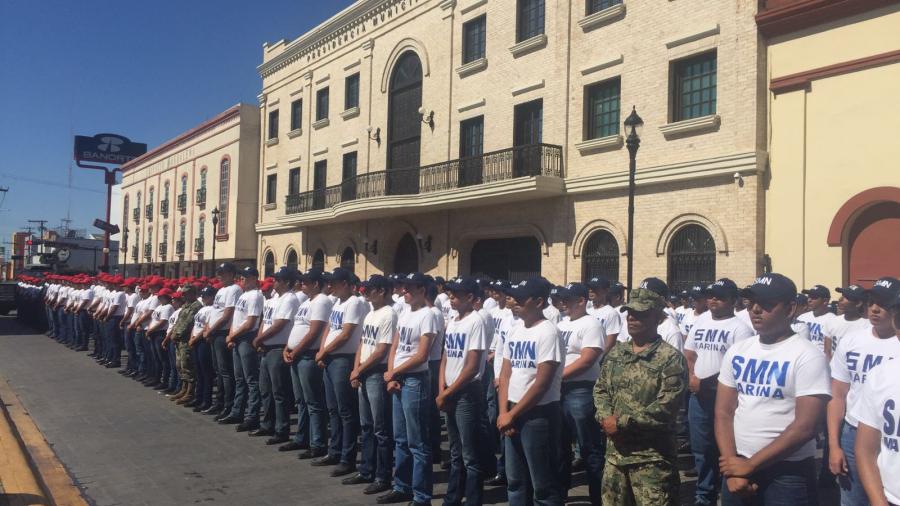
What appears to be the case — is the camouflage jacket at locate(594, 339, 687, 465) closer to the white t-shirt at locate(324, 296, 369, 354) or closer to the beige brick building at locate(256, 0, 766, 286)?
the white t-shirt at locate(324, 296, 369, 354)

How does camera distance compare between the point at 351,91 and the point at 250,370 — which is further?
the point at 351,91

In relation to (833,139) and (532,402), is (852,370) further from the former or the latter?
(833,139)

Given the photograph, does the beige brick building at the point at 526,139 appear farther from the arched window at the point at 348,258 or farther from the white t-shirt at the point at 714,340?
the white t-shirt at the point at 714,340

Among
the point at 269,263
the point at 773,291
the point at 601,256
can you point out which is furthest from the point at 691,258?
the point at 269,263

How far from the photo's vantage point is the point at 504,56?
66.7 ft

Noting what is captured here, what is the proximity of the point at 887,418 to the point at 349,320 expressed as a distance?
519 cm

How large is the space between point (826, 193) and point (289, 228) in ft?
74.2

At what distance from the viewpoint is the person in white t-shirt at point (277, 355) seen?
8.43m

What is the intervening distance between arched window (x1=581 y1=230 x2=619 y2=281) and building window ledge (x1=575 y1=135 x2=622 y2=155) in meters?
1.99

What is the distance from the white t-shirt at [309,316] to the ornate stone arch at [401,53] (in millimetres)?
Answer: 16421

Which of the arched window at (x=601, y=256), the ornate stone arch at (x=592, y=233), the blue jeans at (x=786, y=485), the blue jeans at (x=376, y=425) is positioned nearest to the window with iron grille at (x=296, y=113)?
the ornate stone arch at (x=592, y=233)

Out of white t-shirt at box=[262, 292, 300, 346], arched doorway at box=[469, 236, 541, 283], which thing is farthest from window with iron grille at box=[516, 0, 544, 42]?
white t-shirt at box=[262, 292, 300, 346]

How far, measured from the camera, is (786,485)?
374 centimetres

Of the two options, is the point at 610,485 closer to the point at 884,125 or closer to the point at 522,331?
the point at 522,331
